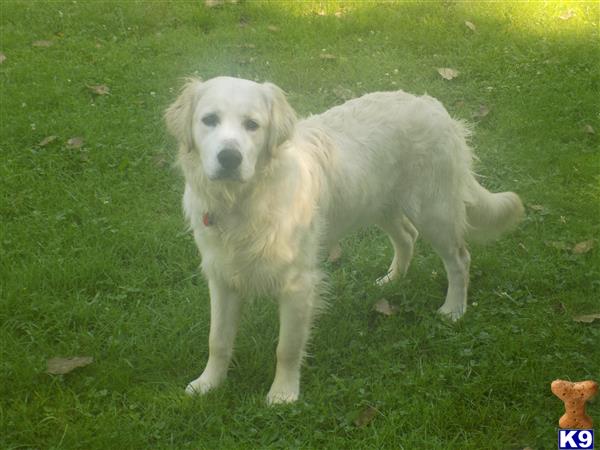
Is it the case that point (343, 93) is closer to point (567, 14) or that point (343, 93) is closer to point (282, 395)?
point (567, 14)

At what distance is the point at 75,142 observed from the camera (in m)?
5.41

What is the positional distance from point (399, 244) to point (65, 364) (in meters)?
2.00

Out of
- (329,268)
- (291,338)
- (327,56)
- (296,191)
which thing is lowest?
(329,268)

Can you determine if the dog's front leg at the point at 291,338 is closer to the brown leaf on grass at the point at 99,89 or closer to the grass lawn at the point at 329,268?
the grass lawn at the point at 329,268

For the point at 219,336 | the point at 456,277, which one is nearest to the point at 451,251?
the point at 456,277

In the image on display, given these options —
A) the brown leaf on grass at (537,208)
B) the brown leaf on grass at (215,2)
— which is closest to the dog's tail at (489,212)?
the brown leaf on grass at (537,208)

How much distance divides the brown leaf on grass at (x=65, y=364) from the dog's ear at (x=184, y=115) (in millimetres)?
1137

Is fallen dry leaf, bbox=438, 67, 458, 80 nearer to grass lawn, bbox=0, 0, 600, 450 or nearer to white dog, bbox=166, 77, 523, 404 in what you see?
grass lawn, bbox=0, 0, 600, 450

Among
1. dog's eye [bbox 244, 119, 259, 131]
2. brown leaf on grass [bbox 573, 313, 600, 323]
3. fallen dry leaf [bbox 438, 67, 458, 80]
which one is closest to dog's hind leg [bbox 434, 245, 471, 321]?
brown leaf on grass [bbox 573, 313, 600, 323]

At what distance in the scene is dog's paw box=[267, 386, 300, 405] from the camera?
130 inches

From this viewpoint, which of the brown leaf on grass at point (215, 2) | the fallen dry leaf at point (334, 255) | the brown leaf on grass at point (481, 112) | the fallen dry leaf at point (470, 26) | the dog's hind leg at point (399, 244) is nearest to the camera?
the dog's hind leg at point (399, 244)

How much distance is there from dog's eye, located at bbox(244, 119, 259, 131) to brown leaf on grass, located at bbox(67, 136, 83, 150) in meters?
2.72

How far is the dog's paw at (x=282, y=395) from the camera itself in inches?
130

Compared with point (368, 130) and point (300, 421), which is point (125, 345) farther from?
point (368, 130)
